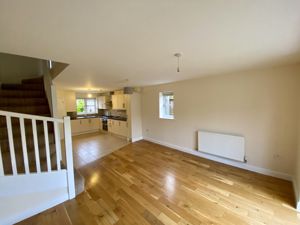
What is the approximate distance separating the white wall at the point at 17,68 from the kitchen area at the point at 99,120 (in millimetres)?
1468

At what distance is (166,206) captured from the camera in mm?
2047

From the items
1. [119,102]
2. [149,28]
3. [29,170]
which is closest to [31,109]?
[29,170]

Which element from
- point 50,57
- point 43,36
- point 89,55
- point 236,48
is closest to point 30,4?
point 43,36

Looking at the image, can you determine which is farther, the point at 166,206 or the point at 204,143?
the point at 204,143

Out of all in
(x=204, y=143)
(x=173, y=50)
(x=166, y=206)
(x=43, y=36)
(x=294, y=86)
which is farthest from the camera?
(x=204, y=143)

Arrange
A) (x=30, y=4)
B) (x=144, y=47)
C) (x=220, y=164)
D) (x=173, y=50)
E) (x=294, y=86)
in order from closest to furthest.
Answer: (x=30, y=4) < (x=144, y=47) < (x=173, y=50) < (x=294, y=86) < (x=220, y=164)

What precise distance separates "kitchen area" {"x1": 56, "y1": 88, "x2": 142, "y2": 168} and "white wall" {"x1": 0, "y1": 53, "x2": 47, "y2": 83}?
1.47 metres

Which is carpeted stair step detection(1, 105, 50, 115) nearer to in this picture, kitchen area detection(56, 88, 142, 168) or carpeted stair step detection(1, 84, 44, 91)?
carpeted stair step detection(1, 84, 44, 91)

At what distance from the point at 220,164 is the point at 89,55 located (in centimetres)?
367

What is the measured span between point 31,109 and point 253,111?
483 cm

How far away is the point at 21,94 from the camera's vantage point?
319cm

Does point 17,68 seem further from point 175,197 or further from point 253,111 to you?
point 253,111

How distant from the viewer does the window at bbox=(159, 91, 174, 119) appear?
15.7 feet

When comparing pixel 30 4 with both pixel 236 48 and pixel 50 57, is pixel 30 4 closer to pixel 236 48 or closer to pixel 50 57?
pixel 50 57
